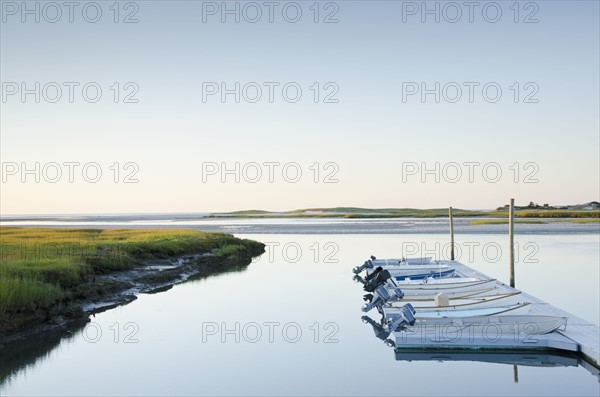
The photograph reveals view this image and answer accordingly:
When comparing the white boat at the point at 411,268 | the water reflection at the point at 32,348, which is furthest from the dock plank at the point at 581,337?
the water reflection at the point at 32,348

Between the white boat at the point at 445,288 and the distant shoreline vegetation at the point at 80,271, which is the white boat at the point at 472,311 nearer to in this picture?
the white boat at the point at 445,288

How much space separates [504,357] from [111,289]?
1394 centimetres

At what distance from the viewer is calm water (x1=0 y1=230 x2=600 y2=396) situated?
12250 mm

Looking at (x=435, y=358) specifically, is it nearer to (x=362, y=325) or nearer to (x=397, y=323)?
(x=397, y=323)

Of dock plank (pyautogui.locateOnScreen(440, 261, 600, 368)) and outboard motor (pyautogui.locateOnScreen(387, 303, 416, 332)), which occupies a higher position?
outboard motor (pyautogui.locateOnScreen(387, 303, 416, 332))

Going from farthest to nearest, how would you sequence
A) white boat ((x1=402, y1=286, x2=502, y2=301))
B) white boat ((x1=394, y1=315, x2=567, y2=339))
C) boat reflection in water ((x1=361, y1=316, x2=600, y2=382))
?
white boat ((x1=402, y1=286, x2=502, y2=301))
white boat ((x1=394, y1=315, x2=567, y2=339))
boat reflection in water ((x1=361, y1=316, x2=600, y2=382))

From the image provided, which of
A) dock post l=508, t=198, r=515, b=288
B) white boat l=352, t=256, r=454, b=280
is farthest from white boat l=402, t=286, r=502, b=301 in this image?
white boat l=352, t=256, r=454, b=280

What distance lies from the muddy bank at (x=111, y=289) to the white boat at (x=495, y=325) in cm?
916

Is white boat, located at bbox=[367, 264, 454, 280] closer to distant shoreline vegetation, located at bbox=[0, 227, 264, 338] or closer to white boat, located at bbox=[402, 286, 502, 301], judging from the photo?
white boat, located at bbox=[402, 286, 502, 301]

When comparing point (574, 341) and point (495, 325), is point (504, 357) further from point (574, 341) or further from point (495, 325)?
point (574, 341)

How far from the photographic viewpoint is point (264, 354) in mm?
15070

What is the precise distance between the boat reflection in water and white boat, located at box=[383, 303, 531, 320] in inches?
44.8

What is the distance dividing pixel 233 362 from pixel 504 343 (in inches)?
241

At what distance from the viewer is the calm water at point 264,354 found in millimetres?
12250
